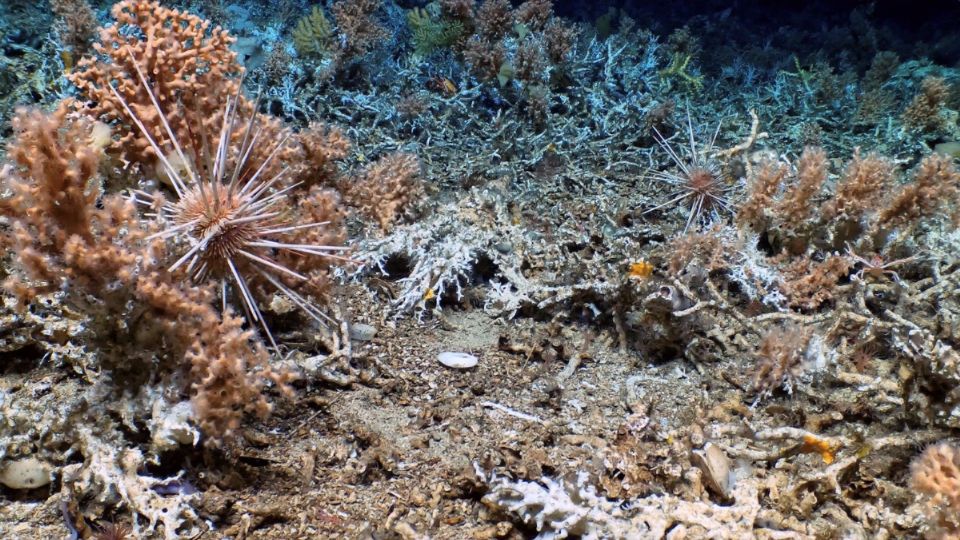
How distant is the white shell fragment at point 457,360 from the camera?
3.18 m

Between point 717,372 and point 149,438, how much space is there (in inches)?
105

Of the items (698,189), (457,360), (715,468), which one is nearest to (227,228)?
(457,360)

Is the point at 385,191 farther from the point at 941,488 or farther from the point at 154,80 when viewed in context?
the point at 941,488

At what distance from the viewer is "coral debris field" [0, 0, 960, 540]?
2.22 metres

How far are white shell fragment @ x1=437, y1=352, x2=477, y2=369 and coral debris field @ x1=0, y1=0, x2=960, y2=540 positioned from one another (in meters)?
0.01

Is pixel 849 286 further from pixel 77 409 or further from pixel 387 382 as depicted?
pixel 77 409

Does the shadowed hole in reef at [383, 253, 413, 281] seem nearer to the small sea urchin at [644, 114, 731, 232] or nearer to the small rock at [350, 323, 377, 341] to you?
the small rock at [350, 323, 377, 341]

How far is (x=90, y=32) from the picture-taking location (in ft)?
15.3

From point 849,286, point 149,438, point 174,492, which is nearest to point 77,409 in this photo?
point 149,438

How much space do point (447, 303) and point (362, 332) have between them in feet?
2.03

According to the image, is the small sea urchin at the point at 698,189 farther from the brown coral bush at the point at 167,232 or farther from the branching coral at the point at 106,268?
the branching coral at the point at 106,268

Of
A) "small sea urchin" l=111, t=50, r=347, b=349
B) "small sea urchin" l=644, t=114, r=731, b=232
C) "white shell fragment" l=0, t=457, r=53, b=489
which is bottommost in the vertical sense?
"white shell fragment" l=0, t=457, r=53, b=489

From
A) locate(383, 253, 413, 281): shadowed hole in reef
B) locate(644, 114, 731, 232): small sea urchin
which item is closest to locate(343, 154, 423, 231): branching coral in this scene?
locate(383, 253, 413, 281): shadowed hole in reef

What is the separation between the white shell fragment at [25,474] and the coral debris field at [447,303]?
0.05ft
